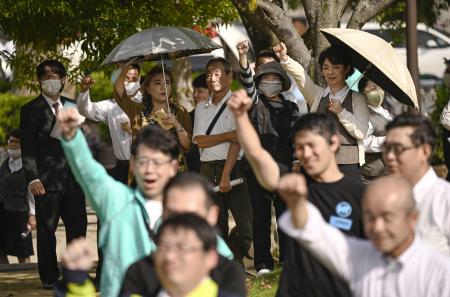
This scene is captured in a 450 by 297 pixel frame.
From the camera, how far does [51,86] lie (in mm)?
11234

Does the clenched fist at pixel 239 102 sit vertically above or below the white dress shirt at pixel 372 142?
above

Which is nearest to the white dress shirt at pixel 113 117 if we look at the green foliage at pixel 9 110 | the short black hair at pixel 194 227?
the short black hair at pixel 194 227

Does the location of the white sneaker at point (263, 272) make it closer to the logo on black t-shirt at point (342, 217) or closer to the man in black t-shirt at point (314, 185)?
the man in black t-shirt at point (314, 185)

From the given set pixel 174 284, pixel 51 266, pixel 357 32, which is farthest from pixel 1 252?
pixel 174 284

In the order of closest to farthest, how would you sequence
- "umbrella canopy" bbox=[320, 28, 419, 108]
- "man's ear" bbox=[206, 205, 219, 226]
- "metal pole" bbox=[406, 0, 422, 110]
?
"man's ear" bbox=[206, 205, 219, 226] < "umbrella canopy" bbox=[320, 28, 419, 108] < "metal pole" bbox=[406, 0, 422, 110]

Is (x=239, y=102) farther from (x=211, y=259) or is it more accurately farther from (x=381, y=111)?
(x=381, y=111)

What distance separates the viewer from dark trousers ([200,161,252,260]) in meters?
11.2

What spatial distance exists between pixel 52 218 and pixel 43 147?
0.63 metres

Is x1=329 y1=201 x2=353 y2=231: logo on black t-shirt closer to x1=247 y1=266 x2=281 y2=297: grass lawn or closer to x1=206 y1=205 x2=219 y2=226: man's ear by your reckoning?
x1=206 y1=205 x2=219 y2=226: man's ear

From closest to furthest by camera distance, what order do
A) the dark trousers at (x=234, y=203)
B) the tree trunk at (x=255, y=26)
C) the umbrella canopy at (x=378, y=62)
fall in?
the umbrella canopy at (x=378, y=62), the dark trousers at (x=234, y=203), the tree trunk at (x=255, y=26)

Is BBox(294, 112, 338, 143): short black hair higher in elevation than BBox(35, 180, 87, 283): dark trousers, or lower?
higher

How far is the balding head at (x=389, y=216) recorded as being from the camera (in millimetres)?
5215

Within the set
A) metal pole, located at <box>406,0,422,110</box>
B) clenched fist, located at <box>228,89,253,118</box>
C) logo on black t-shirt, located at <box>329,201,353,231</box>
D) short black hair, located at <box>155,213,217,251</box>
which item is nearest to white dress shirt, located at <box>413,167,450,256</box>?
logo on black t-shirt, located at <box>329,201,353,231</box>

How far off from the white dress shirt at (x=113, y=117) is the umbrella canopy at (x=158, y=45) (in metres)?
0.50
